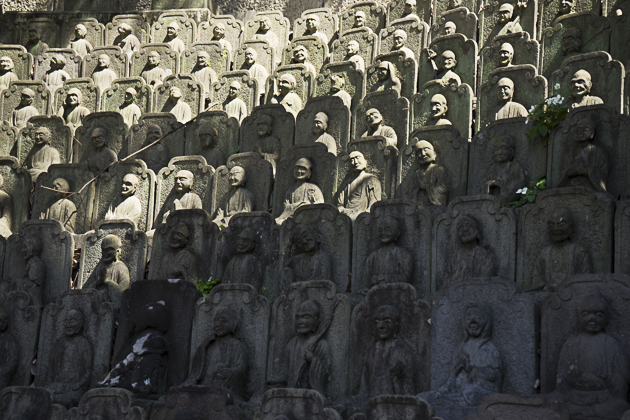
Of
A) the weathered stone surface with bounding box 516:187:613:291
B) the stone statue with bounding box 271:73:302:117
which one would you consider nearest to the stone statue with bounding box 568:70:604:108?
the weathered stone surface with bounding box 516:187:613:291

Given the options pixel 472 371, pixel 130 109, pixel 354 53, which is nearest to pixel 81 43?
pixel 130 109

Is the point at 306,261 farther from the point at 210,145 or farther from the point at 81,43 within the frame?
the point at 81,43

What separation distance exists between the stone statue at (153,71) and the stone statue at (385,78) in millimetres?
4248

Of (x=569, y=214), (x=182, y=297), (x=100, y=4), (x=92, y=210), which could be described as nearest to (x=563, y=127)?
(x=569, y=214)

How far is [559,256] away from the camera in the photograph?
887cm

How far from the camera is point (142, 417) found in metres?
8.17

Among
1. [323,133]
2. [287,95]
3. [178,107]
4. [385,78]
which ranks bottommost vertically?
[323,133]

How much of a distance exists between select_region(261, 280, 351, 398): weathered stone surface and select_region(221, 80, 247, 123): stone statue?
5786mm

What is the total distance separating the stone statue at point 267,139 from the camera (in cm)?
1303

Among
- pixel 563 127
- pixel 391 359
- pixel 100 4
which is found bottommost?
pixel 391 359

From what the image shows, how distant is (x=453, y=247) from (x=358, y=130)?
3860mm

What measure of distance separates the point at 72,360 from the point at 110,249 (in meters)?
1.62

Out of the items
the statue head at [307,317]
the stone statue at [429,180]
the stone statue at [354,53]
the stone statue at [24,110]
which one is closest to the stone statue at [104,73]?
the stone statue at [24,110]

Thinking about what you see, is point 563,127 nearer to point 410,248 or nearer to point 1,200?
point 410,248
